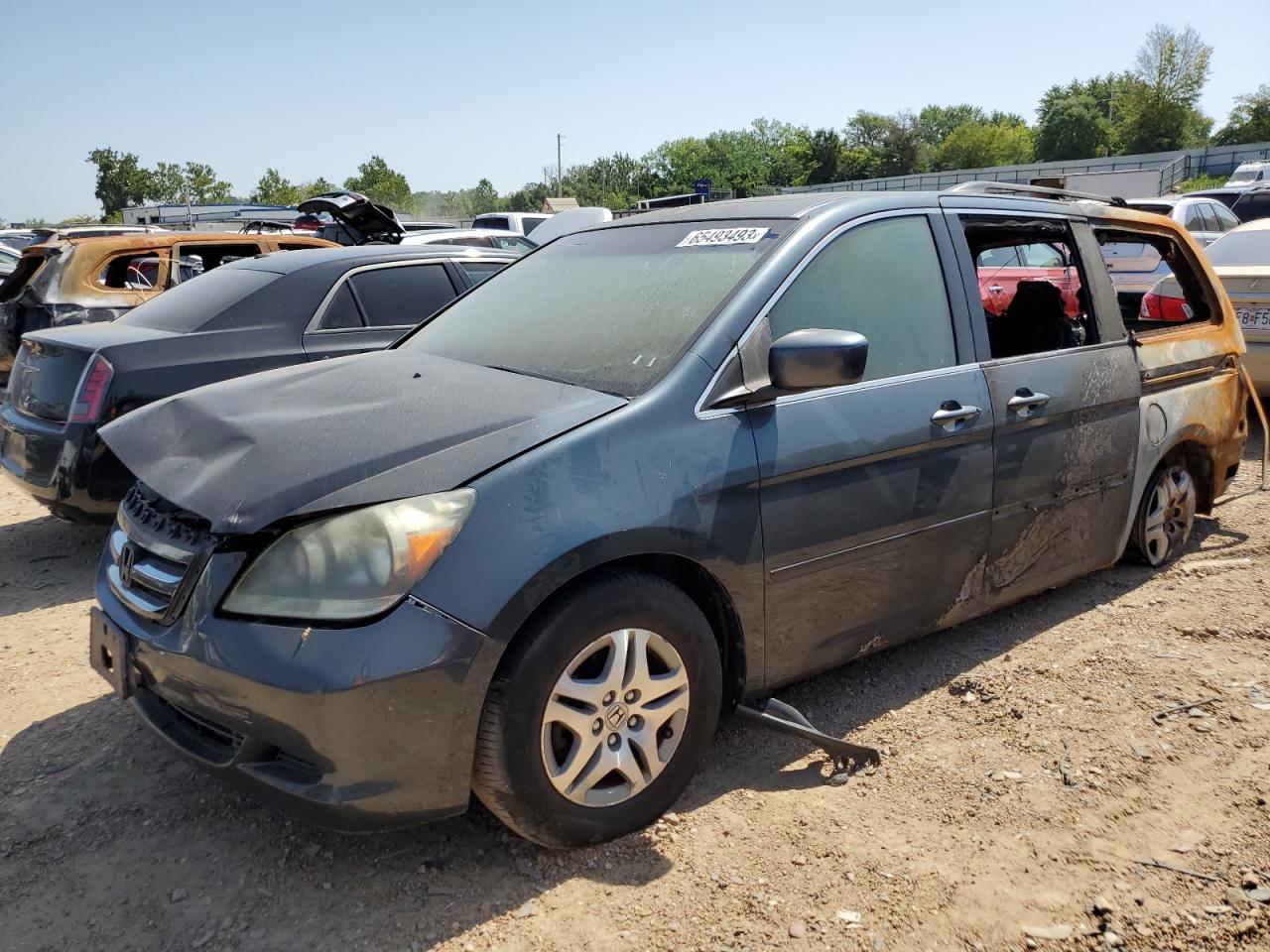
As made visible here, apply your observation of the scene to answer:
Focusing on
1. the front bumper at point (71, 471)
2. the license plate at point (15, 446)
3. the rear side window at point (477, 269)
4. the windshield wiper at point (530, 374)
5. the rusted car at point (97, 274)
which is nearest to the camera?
the windshield wiper at point (530, 374)

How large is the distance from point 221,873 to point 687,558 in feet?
4.82

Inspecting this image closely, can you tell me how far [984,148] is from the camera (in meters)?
102

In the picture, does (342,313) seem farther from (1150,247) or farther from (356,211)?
(1150,247)

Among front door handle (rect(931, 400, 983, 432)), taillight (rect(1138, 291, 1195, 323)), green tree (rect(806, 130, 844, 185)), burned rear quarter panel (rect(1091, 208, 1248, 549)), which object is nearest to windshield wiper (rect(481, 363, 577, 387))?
front door handle (rect(931, 400, 983, 432))

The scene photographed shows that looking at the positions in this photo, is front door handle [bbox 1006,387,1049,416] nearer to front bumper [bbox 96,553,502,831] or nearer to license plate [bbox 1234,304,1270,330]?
front bumper [bbox 96,553,502,831]

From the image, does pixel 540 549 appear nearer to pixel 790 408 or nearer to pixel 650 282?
pixel 790 408

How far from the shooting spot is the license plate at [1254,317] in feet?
22.3

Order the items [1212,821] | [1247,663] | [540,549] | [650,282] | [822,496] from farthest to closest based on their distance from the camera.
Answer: [1247,663] → [650,282] → [822,496] → [1212,821] → [540,549]

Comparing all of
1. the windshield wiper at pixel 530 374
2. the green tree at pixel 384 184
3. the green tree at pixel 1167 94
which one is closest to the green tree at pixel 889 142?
the green tree at pixel 1167 94

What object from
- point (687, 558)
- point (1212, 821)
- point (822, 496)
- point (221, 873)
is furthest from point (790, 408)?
point (221, 873)

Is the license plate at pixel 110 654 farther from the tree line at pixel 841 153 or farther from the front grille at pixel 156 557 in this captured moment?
the tree line at pixel 841 153

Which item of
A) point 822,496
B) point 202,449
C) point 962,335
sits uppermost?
point 962,335

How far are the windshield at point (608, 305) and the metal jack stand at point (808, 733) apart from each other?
1062 millimetres

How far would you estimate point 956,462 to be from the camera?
3240mm
